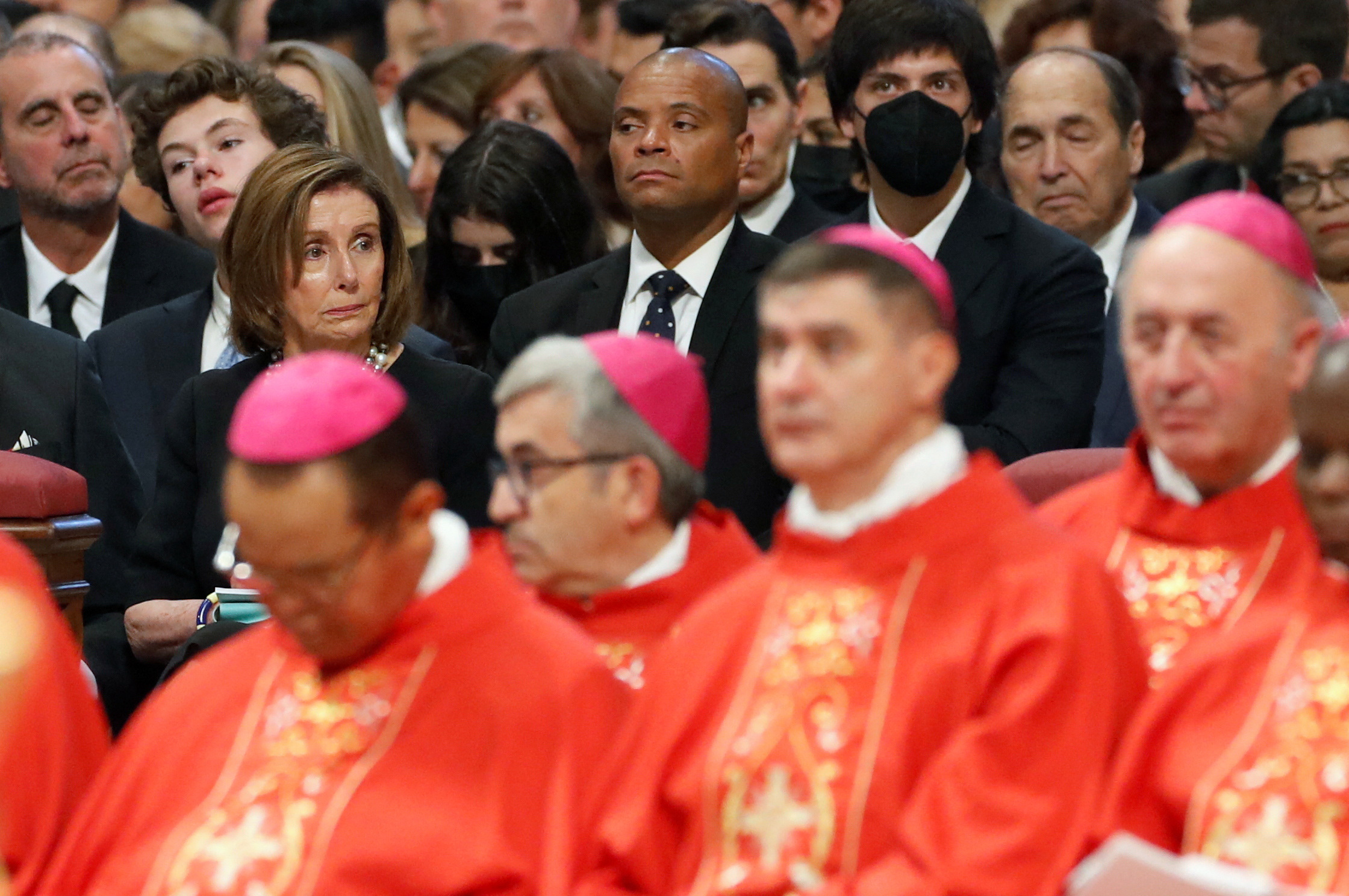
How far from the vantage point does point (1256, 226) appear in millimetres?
3154

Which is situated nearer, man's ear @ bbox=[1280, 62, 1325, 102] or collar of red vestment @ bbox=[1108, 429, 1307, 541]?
collar of red vestment @ bbox=[1108, 429, 1307, 541]

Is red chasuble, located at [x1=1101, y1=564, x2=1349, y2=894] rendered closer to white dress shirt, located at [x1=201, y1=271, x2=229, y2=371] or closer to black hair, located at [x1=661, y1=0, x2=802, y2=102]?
white dress shirt, located at [x1=201, y1=271, x2=229, y2=371]

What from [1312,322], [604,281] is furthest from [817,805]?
[604,281]

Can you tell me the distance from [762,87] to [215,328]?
5.40ft

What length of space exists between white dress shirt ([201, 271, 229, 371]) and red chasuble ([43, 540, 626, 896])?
84.0 inches

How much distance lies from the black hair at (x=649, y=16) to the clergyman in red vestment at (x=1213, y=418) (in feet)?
13.4

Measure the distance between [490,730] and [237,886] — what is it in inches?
15.9

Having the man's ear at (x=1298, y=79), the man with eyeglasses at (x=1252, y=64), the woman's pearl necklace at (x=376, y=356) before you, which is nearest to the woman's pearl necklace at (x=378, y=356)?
the woman's pearl necklace at (x=376, y=356)

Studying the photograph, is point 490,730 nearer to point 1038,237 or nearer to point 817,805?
point 817,805

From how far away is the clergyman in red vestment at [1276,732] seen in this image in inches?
111

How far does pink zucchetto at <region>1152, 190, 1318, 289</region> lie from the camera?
3145mm

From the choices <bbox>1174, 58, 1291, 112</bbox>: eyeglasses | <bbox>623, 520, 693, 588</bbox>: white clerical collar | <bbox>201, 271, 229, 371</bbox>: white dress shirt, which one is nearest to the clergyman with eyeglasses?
<bbox>1174, 58, 1291, 112</bbox>: eyeglasses

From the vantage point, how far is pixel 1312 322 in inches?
125

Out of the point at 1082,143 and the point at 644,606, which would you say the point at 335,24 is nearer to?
the point at 1082,143
